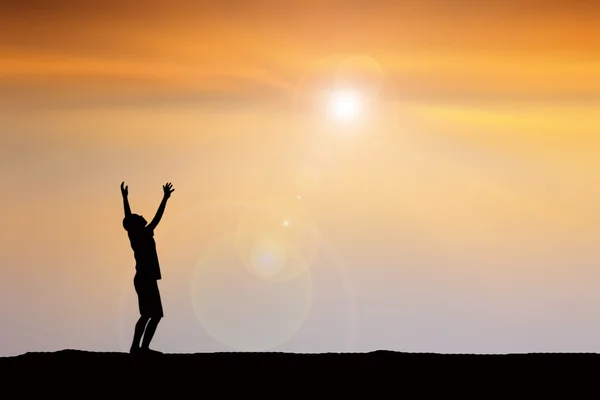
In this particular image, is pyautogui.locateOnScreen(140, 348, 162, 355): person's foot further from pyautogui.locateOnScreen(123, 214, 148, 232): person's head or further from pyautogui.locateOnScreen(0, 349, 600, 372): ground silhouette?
pyautogui.locateOnScreen(123, 214, 148, 232): person's head

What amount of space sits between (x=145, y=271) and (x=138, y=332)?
3.62 feet

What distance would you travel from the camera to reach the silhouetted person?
1672 centimetres

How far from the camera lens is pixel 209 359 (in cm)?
→ 1669

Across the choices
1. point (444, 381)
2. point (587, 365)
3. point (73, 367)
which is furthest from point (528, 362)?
point (73, 367)

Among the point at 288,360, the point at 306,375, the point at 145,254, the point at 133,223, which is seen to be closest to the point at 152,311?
the point at 145,254

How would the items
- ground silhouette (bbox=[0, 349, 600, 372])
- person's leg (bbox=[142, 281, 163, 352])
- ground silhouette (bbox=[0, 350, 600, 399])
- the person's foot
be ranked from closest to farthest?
ground silhouette (bbox=[0, 350, 600, 399]), ground silhouette (bbox=[0, 349, 600, 372]), the person's foot, person's leg (bbox=[142, 281, 163, 352])

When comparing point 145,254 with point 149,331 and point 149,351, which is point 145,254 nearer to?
point 149,331

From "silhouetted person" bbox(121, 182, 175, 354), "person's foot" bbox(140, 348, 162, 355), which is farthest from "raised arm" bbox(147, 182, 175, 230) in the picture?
"person's foot" bbox(140, 348, 162, 355)

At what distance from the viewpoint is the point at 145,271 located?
16984mm

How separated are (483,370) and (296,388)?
3392mm

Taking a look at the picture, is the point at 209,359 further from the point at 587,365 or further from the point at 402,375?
the point at 587,365

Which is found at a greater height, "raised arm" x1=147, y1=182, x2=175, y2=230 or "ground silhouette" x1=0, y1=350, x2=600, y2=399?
"raised arm" x1=147, y1=182, x2=175, y2=230

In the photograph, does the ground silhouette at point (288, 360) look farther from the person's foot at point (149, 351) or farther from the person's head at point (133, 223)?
the person's head at point (133, 223)

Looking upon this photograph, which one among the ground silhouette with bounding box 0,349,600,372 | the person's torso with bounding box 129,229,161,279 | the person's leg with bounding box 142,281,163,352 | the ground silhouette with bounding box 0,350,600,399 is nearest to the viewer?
the ground silhouette with bounding box 0,350,600,399
